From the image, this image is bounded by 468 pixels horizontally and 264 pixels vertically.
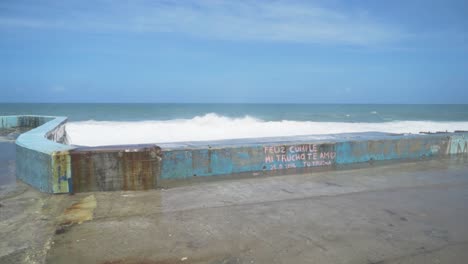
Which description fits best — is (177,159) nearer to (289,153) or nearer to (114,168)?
(114,168)

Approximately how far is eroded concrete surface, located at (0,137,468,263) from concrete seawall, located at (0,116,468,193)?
29 centimetres

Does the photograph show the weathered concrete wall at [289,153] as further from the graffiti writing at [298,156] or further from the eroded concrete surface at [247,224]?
the eroded concrete surface at [247,224]

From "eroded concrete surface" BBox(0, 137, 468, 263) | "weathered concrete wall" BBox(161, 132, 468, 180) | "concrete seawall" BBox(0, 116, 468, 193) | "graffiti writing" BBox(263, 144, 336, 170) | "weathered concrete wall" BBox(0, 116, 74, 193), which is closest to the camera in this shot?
"eroded concrete surface" BBox(0, 137, 468, 263)

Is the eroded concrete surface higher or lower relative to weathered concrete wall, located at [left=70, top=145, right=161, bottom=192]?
lower

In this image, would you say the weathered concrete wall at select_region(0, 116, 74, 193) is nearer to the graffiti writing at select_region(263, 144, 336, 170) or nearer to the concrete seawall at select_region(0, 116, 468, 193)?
the concrete seawall at select_region(0, 116, 468, 193)

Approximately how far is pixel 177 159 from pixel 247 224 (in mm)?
2304

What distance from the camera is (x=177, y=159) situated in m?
5.60

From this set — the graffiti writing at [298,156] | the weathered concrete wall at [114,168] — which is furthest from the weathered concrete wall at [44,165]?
the graffiti writing at [298,156]

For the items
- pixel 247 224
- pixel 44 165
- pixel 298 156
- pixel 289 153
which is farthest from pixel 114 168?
pixel 298 156

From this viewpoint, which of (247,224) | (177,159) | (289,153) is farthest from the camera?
(289,153)

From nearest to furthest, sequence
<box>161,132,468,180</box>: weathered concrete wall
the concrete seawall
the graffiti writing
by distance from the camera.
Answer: the concrete seawall, <box>161,132,468,180</box>: weathered concrete wall, the graffiti writing

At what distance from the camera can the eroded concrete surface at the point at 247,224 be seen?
9.64 feet

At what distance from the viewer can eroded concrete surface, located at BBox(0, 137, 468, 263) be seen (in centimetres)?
294

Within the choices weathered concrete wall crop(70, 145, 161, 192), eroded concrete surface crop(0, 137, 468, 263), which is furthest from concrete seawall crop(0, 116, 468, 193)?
eroded concrete surface crop(0, 137, 468, 263)
